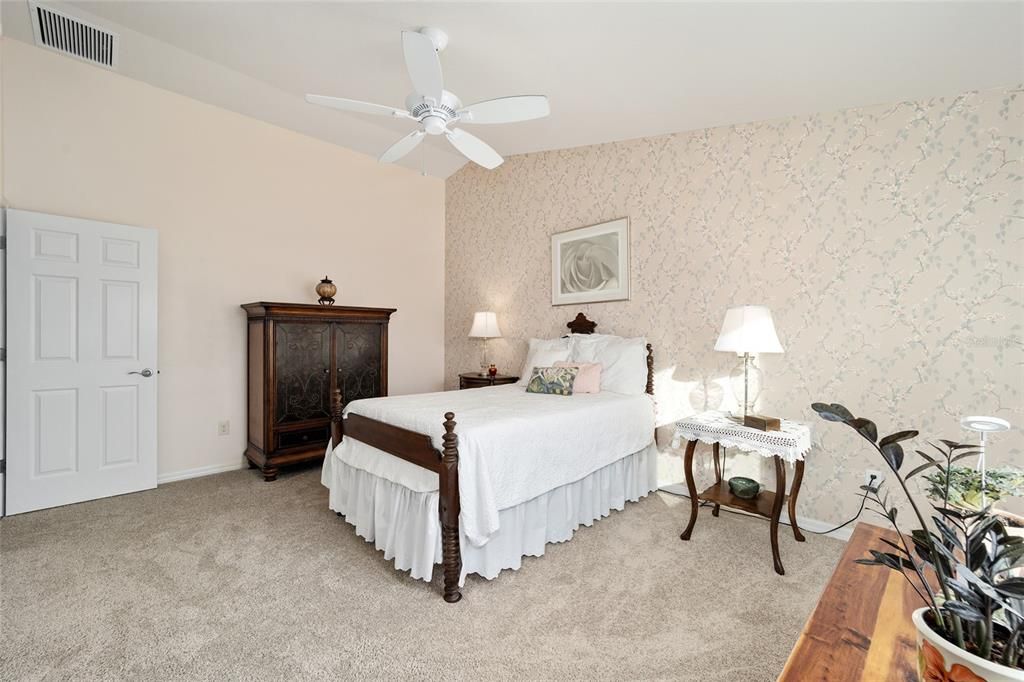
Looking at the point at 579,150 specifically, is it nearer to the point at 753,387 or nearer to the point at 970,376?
the point at 753,387

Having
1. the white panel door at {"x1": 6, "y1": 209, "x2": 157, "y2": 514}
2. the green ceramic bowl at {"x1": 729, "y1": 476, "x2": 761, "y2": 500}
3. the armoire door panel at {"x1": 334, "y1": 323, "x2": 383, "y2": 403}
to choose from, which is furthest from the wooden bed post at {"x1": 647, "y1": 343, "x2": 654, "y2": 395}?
the white panel door at {"x1": 6, "y1": 209, "x2": 157, "y2": 514}

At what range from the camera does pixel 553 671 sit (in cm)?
163

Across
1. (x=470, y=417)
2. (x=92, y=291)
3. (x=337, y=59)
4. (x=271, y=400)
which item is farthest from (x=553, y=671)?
(x=92, y=291)

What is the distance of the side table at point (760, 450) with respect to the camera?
2.33m

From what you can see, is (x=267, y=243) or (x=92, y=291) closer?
(x=92, y=291)

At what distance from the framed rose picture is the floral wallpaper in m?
0.10

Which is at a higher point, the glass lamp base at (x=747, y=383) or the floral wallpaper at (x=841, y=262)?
the floral wallpaper at (x=841, y=262)

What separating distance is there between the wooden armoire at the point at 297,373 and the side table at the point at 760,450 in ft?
9.30

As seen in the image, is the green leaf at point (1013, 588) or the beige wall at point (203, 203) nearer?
the green leaf at point (1013, 588)

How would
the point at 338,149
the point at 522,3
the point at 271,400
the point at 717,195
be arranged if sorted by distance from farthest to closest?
the point at 338,149
the point at 271,400
the point at 717,195
the point at 522,3

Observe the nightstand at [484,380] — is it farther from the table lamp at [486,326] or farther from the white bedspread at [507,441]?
the white bedspread at [507,441]

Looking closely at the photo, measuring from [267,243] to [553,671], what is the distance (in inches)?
155

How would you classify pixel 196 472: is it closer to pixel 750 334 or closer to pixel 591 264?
pixel 591 264

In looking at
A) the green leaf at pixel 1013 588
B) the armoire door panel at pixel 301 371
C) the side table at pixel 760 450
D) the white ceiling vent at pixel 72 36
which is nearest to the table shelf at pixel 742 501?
the side table at pixel 760 450
